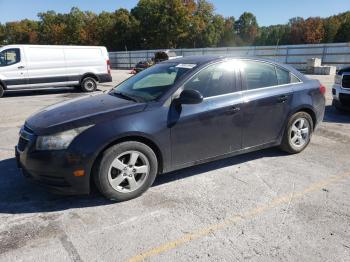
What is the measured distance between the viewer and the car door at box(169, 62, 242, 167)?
4074 mm

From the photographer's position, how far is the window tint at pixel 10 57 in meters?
12.7

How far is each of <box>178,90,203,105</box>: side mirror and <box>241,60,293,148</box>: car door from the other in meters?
0.83

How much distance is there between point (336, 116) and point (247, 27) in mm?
113975

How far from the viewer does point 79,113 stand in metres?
3.89

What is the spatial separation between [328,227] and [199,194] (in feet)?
4.56

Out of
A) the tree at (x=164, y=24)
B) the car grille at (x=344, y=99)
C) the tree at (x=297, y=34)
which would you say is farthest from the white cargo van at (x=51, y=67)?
the tree at (x=297, y=34)

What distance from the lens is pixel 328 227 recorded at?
10.7 ft

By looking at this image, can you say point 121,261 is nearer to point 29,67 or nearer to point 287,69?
point 287,69

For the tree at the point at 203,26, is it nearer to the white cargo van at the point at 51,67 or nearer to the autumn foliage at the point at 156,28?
the autumn foliage at the point at 156,28

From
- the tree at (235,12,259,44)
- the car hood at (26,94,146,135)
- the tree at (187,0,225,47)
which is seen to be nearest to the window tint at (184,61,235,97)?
the car hood at (26,94,146,135)

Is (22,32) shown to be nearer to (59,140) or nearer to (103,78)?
(103,78)

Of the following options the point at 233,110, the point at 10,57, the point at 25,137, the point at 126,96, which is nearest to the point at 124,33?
the point at 10,57

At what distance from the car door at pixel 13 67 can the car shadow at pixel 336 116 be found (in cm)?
1054

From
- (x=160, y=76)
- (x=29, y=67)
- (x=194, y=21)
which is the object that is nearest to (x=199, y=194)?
(x=160, y=76)
